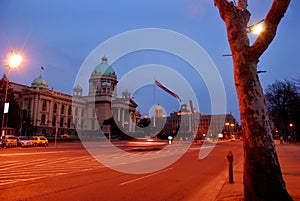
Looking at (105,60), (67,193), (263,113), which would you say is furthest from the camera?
(105,60)

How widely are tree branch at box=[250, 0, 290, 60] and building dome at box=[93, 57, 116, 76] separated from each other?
120670mm

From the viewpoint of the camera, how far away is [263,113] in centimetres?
549

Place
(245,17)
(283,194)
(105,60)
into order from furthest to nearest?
(105,60)
(245,17)
(283,194)

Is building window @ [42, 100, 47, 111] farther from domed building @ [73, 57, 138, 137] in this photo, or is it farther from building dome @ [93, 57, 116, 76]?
building dome @ [93, 57, 116, 76]

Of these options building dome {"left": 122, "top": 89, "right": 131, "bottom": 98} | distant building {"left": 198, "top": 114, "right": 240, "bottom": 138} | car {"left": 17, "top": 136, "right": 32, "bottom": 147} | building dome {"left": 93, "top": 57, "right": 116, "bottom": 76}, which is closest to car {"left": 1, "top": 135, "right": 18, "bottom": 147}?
car {"left": 17, "top": 136, "right": 32, "bottom": 147}

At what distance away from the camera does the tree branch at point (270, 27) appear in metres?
5.52

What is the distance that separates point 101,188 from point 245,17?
6.48m

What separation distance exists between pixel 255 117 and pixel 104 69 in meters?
123

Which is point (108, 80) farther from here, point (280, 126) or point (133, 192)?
point (133, 192)

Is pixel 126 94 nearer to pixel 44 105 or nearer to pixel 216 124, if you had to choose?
pixel 44 105

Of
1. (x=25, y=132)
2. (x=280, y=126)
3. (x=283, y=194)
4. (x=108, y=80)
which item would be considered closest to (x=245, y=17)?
(x=283, y=194)

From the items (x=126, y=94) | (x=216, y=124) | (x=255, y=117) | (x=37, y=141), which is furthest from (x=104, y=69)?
(x=255, y=117)

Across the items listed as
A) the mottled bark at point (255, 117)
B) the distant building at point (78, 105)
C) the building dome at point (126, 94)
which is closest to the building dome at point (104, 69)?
the distant building at point (78, 105)

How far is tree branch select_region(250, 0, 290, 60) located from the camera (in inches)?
217
